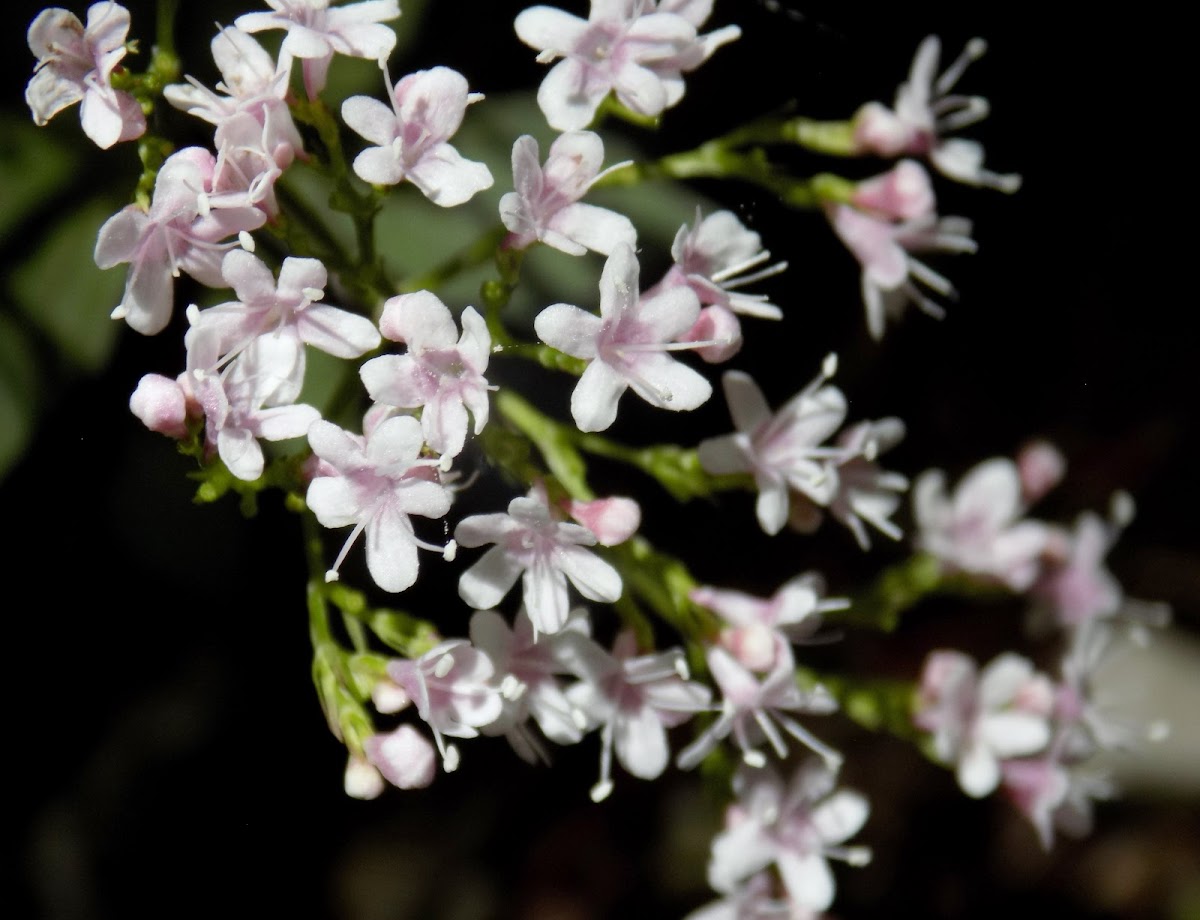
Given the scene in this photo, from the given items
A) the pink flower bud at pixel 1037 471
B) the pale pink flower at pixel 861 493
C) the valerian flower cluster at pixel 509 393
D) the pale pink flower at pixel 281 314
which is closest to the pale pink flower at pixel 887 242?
the valerian flower cluster at pixel 509 393

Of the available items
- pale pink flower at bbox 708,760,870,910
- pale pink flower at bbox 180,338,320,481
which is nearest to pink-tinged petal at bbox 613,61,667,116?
pale pink flower at bbox 180,338,320,481

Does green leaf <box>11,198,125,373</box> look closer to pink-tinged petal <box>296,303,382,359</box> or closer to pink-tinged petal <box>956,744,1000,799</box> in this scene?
pink-tinged petal <box>296,303,382,359</box>

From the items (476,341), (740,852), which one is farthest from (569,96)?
(740,852)

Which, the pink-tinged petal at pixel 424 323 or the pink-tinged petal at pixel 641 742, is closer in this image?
the pink-tinged petal at pixel 424 323

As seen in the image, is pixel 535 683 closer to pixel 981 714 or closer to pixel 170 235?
pixel 170 235

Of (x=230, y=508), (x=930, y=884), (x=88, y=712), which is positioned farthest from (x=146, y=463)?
(x=930, y=884)

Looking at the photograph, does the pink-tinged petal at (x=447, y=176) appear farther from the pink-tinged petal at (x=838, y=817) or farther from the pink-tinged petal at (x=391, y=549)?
the pink-tinged petal at (x=838, y=817)
